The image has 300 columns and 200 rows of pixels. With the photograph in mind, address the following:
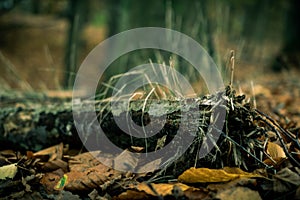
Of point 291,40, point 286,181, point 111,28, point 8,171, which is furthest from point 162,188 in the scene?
point 291,40

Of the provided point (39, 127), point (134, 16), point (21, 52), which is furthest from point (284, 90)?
point (21, 52)

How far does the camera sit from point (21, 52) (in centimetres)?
1157

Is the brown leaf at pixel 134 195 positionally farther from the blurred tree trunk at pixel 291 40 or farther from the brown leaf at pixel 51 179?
the blurred tree trunk at pixel 291 40

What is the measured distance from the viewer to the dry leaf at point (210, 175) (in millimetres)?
1185

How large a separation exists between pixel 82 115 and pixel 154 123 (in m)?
0.45

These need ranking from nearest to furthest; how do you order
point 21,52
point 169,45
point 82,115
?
point 82,115 → point 169,45 → point 21,52

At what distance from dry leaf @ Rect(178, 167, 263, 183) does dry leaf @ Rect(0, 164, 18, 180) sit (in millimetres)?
698

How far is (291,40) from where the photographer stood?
7410mm

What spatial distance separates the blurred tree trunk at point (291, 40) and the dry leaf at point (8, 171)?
6.42 metres

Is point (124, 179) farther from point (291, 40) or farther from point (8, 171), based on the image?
point (291, 40)

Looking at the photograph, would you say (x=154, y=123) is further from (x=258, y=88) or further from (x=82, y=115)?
(x=258, y=88)

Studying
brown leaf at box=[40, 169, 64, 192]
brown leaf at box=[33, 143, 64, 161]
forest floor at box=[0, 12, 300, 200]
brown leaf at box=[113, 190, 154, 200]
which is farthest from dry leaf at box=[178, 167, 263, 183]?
brown leaf at box=[33, 143, 64, 161]

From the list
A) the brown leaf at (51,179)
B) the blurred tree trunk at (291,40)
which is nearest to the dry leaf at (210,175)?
the brown leaf at (51,179)

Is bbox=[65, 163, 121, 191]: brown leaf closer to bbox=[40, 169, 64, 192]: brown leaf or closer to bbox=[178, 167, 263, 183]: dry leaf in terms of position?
bbox=[40, 169, 64, 192]: brown leaf
